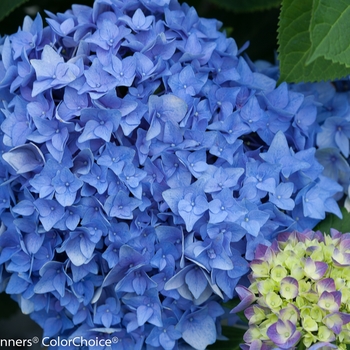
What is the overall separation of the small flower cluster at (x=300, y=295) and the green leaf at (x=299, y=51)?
0.97ft

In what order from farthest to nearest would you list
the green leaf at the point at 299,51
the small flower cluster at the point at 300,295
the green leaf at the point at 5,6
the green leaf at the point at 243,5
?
1. the green leaf at the point at 243,5
2. the green leaf at the point at 5,6
3. the green leaf at the point at 299,51
4. the small flower cluster at the point at 300,295

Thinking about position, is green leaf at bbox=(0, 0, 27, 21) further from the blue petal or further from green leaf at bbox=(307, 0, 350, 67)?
green leaf at bbox=(307, 0, 350, 67)

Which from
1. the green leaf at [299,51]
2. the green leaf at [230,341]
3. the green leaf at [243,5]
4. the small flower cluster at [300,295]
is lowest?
the green leaf at [230,341]

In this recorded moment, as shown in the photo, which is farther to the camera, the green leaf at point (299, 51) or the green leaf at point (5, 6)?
the green leaf at point (5, 6)

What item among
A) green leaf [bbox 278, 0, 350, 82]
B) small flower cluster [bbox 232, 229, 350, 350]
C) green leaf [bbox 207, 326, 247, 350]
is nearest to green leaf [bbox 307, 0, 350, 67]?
green leaf [bbox 278, 0, 350, 82]

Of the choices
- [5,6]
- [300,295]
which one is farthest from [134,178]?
[5,6]

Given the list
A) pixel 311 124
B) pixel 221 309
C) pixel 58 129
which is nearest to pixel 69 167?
pixel 58 129

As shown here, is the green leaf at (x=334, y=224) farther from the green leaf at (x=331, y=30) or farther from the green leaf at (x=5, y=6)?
the green leaf at (x=5, y=6)

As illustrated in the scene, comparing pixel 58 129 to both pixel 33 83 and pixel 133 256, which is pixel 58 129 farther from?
pixel 133 256

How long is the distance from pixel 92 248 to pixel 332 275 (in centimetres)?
38

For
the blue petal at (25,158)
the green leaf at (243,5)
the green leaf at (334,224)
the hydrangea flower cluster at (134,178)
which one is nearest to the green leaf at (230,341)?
the hydrangea flower cluster at (134,178)

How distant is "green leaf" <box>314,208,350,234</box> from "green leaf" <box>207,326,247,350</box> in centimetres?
26

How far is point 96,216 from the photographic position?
1.01 metres

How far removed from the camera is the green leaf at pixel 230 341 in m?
1.20
